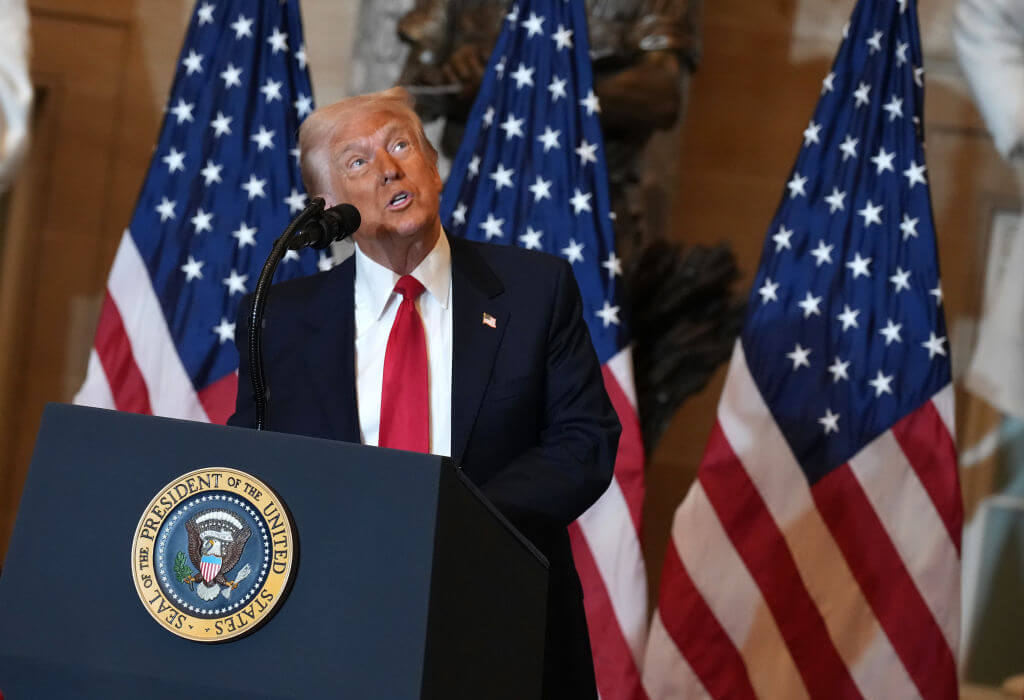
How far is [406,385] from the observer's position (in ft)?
6.55

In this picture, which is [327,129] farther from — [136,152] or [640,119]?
[136,152]

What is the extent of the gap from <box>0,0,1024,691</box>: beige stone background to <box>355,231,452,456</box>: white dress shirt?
3.02 meters

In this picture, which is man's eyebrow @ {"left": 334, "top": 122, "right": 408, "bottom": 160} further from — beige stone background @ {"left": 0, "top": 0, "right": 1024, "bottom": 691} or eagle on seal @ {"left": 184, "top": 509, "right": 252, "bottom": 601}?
beige stone background @ {"left": 0, "top": 0, "right": 1024, "bottom": 691}

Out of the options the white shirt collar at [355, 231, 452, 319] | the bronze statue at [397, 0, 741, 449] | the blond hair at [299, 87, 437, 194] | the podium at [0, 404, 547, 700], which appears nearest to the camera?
the podium at [0, 404, 547, 700]

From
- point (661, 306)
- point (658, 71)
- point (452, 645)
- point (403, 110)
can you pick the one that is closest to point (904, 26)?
point (658, 71)

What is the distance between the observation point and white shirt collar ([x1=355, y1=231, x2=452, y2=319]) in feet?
6.87

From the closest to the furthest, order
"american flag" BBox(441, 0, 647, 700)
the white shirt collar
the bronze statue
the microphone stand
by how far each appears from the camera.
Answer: the microphone stand < the white shirt collar < "american flag" BBox(441, 0, 647, 700) < the bronze statue

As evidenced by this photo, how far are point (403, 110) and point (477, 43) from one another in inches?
79.4

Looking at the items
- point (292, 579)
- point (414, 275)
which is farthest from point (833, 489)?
point (292, 579)

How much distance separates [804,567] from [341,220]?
222 centimetres

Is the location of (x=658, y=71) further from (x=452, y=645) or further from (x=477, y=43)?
(x=452, y=645)

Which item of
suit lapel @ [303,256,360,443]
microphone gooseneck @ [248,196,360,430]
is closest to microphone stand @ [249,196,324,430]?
microphone gooseneck @ [248,196,360,430]

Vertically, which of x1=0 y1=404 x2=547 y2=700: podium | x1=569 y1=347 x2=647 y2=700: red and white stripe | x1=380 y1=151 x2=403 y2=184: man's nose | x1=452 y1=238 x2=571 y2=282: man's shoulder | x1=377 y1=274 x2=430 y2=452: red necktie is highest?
x1=380 y1=151 x2=403 y2=184: man's nose

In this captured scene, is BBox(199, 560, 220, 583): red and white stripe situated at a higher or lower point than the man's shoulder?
lower
